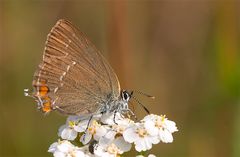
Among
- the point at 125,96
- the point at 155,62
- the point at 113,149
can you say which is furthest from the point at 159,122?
the point at 155,62

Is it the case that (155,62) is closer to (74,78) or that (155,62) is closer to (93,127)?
(74,78)

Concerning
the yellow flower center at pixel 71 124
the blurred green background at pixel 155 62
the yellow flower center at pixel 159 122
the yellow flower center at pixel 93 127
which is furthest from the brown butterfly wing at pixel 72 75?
the blurred green background at pixel 155 62

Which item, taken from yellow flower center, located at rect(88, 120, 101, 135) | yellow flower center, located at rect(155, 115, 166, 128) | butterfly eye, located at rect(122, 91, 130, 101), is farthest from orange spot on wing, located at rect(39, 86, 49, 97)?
yellow flower center, located at rect(155, 115, 166, 128)

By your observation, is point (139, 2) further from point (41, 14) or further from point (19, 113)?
point (19, 113)

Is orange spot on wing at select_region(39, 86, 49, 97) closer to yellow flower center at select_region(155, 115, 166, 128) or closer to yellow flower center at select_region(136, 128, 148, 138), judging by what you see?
yellow flower center at select_region(136, 128, 148, 138)

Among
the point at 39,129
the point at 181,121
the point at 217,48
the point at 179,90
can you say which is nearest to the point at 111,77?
the point at 217,48
